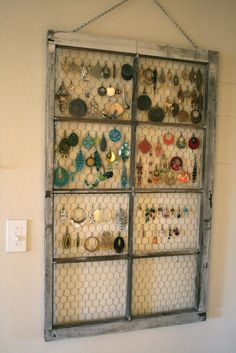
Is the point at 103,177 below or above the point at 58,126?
below

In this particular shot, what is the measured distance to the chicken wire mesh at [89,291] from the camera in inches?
49.6

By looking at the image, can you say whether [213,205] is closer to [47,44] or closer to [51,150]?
[51,150]

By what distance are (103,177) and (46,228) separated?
29 cm

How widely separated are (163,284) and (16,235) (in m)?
0.65

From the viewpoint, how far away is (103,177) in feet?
4.16

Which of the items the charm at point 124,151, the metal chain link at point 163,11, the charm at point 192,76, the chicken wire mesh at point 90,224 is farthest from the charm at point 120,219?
the metal chain link at point 163,11

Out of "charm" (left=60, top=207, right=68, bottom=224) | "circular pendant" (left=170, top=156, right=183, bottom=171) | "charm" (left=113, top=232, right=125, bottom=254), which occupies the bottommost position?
"charm" (left=113, top=232, right=125, bottom=254)

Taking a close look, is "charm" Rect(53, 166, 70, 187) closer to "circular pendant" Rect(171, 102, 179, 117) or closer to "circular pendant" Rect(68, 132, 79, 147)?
→ "circular pendant" Rect(68, 132, 79, 147)

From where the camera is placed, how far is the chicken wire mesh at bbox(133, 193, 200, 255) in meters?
1.33

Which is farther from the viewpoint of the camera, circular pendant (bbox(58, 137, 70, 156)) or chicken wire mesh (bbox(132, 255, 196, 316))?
chicken wire mesh (bbox(132, 255, 196, 316))

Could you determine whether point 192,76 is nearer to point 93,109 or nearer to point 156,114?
point 156,114

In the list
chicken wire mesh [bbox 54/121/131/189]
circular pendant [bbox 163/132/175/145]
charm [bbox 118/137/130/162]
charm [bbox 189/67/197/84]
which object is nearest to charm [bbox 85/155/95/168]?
chicken wire mesh [bbox 54/121/131/189]

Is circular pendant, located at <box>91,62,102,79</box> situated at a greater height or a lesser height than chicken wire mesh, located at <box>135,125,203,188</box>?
greater

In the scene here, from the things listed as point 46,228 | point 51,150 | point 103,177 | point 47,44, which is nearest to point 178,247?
point 103,177
